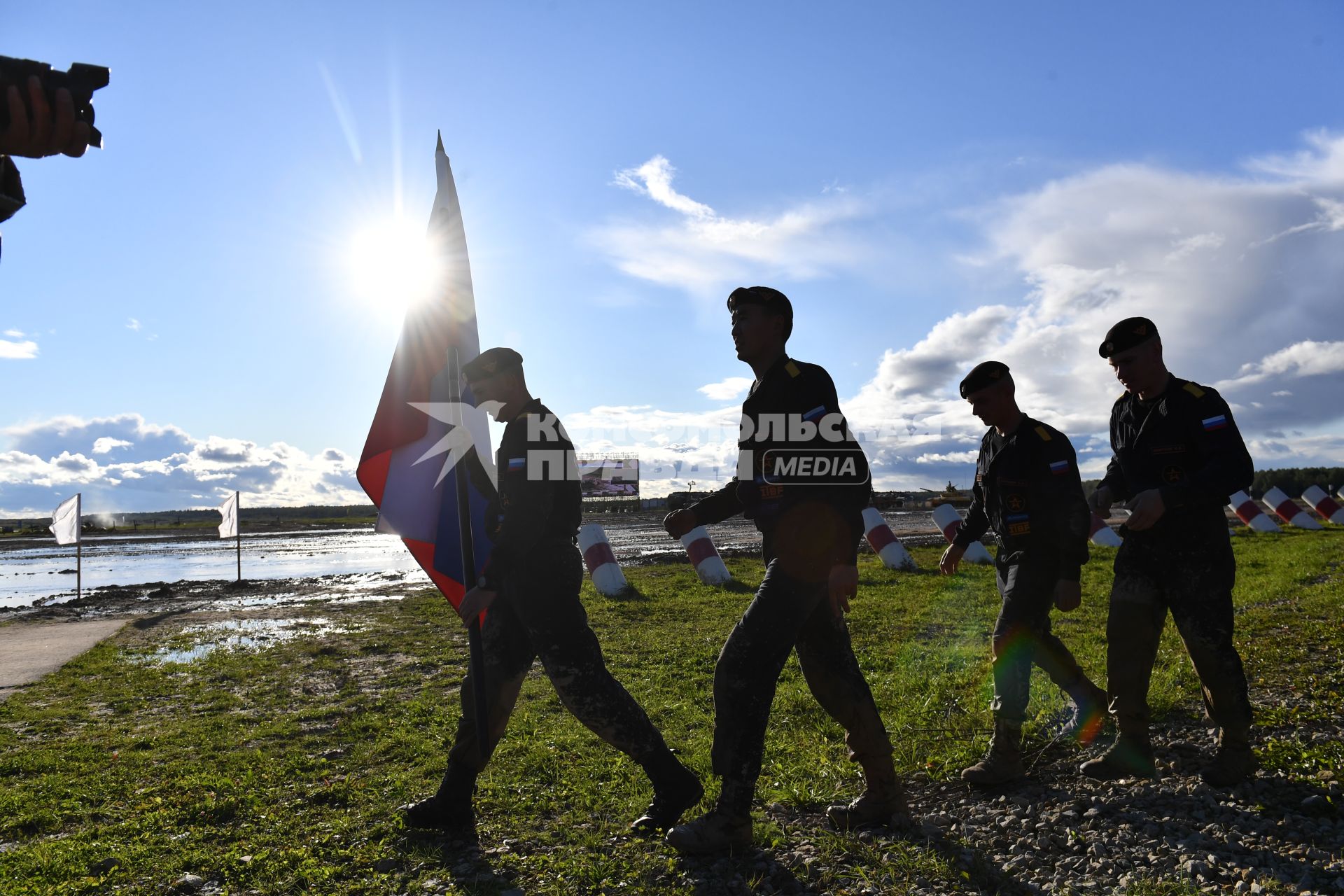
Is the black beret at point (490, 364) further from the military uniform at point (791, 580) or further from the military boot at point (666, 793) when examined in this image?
the military boot at point (666, 793)

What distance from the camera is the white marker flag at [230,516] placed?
762 inches

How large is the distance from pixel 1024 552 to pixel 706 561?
9.67 metres

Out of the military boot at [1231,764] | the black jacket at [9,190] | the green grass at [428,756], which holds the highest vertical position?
the black jacket at [9,190]

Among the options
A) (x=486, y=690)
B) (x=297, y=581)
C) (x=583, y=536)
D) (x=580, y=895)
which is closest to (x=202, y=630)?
(x=583, y=536)

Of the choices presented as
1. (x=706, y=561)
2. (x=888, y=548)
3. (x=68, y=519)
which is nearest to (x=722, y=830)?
(x=706, y=561)

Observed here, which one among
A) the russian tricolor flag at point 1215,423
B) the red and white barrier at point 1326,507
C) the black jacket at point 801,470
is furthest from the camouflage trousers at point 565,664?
the red and white barrier at point 1326,507

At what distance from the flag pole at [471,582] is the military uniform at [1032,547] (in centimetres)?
245

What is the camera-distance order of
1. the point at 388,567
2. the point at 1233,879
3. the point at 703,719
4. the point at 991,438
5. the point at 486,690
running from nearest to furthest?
1. the point at 1233,879
2. the point at 486,690
3. the point at 991,438
4. the point at 703,719
5. the point at 388,567

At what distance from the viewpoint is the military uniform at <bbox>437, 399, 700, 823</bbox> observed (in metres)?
3.51

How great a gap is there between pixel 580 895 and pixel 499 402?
2198 mm

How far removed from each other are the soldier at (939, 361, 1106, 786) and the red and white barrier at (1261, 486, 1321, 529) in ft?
83.3

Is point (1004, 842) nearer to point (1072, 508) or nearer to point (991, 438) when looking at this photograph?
point (1072, 508)

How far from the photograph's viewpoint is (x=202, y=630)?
11242mm

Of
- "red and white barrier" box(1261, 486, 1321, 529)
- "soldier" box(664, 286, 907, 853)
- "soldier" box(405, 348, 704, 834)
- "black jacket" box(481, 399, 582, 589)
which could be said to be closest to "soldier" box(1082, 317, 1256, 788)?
"soldier" box(664, 286, 907, 853)
